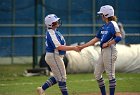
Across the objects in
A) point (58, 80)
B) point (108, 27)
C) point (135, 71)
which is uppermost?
point (108, 27)

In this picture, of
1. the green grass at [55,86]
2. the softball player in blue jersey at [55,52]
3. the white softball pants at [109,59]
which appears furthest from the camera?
the green grass at [55,86]

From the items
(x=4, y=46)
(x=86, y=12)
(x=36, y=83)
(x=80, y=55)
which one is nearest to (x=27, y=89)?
(x=36, y=83)

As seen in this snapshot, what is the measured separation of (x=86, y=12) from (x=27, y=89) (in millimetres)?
10133

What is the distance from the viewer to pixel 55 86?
13180 millimetres

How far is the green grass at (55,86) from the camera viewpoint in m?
12.1

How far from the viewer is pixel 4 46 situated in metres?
18.7

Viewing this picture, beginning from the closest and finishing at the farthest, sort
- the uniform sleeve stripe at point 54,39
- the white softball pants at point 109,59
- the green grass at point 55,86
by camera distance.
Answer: the uniform sleeve stripe at point 54,39, the white softball pants at point 109,59, the green grass at point 55,86

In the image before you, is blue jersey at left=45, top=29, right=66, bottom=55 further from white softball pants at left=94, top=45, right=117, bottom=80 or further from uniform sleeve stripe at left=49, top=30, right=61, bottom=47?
white softball pants at left=94, top=45, right=117, bottom=80

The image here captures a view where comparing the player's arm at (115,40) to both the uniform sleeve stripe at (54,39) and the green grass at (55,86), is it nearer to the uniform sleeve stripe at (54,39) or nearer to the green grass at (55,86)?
the uniform sleeve stripe at (54,39)

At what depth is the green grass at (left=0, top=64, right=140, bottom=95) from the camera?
12143 mm

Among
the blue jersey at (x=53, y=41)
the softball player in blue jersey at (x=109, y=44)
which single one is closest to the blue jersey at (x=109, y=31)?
the softball player in blue jersey at (x=109, y=44)

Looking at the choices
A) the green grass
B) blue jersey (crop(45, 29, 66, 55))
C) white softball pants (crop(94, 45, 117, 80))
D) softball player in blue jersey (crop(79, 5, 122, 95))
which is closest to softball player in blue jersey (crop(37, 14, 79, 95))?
blue jersey (crop(45, 29, 66, 55))

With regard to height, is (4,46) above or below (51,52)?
below

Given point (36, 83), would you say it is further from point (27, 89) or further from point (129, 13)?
point (129, 13)
